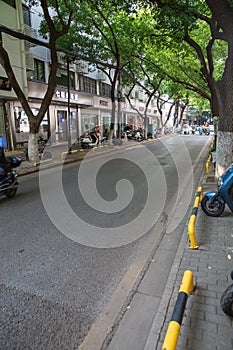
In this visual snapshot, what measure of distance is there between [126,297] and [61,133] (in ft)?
66.0

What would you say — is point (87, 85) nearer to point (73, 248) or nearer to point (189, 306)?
point (73, 248)

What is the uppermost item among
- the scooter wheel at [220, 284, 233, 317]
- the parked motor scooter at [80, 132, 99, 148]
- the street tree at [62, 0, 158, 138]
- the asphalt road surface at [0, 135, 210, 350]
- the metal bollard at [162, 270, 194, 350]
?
the street tree at [62, 0, 158, 138]

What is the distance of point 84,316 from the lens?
2723 mm

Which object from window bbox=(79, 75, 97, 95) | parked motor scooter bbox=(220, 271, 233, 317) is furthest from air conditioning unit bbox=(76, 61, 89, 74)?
parked motor scooter bbox=(220, 271, 233, 317)

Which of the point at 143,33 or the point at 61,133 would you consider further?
the point at 61,133

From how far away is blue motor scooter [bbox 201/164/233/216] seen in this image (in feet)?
15.2

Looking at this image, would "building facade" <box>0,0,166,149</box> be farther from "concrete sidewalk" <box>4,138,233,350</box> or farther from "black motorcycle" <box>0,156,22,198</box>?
"concrete sidewalk" <box>4,138,233,350</box>

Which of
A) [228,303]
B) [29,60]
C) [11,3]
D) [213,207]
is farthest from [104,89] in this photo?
[228,303]

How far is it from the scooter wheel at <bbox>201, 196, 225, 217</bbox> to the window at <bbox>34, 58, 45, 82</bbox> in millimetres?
16539

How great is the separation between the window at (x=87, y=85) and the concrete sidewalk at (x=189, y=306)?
22144 millimetres

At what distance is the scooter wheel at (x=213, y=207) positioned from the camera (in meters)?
5.19

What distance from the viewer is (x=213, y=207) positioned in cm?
525

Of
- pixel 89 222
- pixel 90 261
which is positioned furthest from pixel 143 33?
pixel 90 261

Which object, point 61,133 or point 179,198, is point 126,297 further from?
point 61,133
